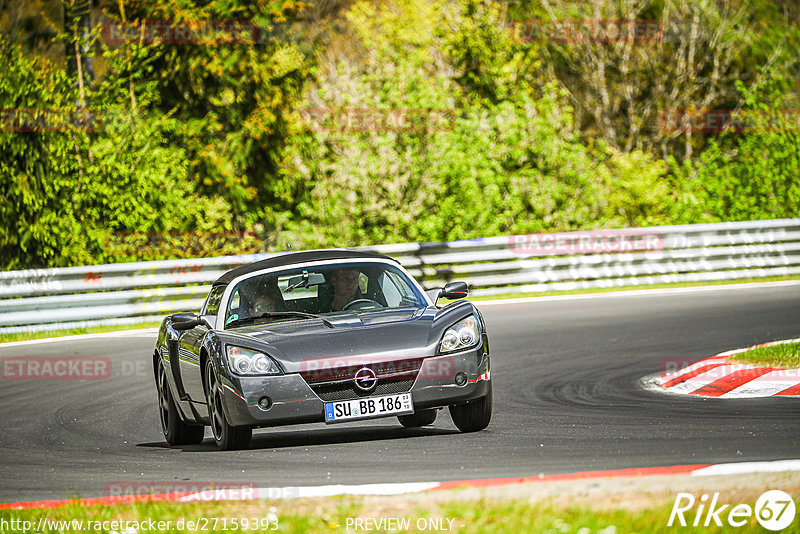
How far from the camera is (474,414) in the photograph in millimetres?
8812

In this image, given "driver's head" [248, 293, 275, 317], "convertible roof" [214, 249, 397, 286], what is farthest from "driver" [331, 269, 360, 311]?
"driver's head" [248, 293, 275, 317]

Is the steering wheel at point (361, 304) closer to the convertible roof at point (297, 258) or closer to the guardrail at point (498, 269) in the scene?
Answer: the convertible roof at point (297, 258)

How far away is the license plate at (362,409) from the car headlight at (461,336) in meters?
0.50

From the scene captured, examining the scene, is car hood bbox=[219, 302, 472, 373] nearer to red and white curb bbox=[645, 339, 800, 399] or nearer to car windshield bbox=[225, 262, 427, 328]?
car windshield bbox=[225, 262, 427, 328]

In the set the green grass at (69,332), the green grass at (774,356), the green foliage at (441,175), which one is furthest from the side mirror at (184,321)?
the green foliage at (441,175)

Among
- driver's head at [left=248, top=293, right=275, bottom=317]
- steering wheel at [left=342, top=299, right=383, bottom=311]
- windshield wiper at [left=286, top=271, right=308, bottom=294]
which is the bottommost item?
steering wheel at [left=342, top=299, right=383, bottom=311]

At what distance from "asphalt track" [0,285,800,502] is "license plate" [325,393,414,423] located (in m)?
0.24

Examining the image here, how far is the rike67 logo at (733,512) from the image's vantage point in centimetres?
532

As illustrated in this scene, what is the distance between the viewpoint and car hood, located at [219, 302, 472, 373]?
8133 millimetres

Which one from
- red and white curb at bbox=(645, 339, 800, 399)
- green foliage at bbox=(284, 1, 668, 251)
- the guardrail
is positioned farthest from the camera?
green foliage at bbox=(284, 1, 668, 251)

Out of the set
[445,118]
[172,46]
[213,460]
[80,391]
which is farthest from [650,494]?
[172,46]

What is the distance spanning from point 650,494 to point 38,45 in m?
26.1

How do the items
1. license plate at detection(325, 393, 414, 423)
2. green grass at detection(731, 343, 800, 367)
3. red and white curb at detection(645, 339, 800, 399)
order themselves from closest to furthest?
license plate at detection(325, 393, 414, 423), red and white curb at detection(645, 339, 800, 399), green grass at detection(731, 343, 800, 367)

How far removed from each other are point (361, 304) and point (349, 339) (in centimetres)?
110
